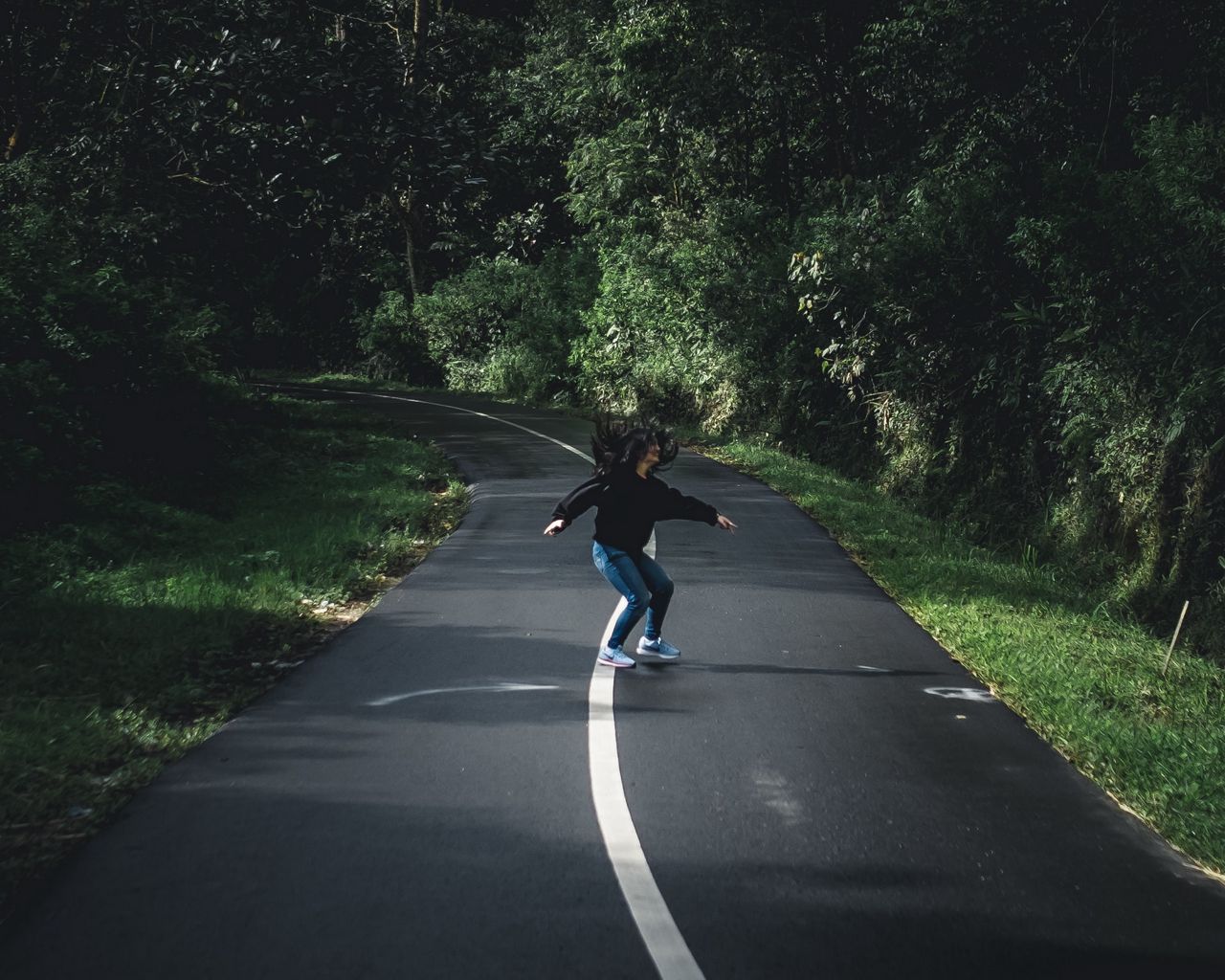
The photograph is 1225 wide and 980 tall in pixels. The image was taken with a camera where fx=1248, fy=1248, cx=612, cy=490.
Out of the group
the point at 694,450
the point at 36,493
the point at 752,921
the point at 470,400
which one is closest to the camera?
the point at 752,921

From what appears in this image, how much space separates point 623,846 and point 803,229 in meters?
22.5

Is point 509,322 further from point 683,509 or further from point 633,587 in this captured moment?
point 633,587

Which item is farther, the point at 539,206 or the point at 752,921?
the point at 539,206

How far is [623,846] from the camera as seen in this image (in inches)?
211

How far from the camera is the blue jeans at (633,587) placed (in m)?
8.60

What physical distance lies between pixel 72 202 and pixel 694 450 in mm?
12448

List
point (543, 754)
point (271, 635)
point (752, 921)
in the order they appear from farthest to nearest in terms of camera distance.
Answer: point (271, 635)
point (543, 754)
point (752, 921)

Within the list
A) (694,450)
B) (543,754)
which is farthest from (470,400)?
(543,754)

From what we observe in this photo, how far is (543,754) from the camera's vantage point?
21.7 ft

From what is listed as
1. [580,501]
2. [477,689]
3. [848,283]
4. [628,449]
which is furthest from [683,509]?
[848,283]

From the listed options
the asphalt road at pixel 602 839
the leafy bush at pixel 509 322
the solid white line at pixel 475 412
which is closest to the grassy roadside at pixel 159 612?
the asphalt road at pixel 602 839

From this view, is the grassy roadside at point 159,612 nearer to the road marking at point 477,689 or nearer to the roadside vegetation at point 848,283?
the roadside vegetation at point 848,283

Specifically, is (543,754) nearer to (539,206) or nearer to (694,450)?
(694,450)

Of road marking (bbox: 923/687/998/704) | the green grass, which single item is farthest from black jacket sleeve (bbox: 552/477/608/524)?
the green grass
